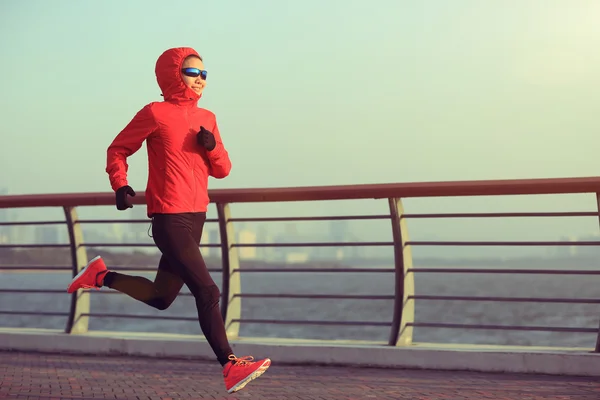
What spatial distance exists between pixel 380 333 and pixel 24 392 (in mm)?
54459

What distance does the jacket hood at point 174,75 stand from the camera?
5012 millimetres

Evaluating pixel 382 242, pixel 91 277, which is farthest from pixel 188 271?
pixel 382 242

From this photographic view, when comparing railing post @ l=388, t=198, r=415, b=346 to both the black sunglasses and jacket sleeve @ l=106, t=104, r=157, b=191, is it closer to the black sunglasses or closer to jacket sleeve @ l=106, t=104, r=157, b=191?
the black sunglasses

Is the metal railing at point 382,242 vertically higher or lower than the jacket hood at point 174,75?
lower

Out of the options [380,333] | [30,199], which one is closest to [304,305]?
[380,333]

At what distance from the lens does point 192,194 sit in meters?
5.05

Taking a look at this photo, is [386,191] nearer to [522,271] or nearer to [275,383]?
[522,271]

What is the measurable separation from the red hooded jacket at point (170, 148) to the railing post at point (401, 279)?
7.76ft

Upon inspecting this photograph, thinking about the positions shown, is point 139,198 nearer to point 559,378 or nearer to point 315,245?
point 315,245

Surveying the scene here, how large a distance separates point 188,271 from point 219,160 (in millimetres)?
625

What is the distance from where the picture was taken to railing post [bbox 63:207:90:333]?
8336 mm

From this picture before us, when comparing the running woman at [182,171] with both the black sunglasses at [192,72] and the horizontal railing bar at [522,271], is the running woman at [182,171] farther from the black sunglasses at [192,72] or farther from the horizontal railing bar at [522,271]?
the horizontal railing bar at [522,271]

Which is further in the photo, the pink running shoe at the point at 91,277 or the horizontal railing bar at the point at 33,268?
the horizontal railing bar at the point at 33,268

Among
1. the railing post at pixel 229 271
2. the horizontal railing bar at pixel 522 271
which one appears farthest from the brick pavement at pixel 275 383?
the horizontal railing bar at pixel 522 271
